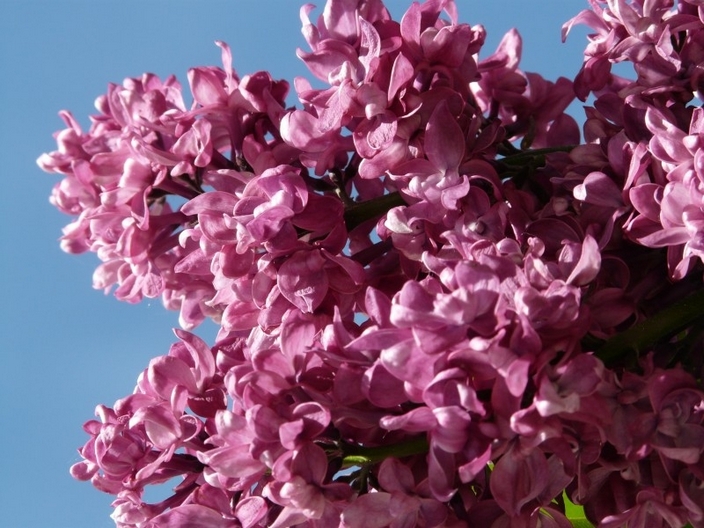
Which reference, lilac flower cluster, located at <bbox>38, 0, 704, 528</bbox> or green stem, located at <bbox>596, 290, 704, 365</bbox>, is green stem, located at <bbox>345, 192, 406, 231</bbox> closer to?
lilac flower cluster, located at <bbox>38, 0, 704, 528</bbox>

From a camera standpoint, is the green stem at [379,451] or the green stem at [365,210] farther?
the green stem at [365,210]

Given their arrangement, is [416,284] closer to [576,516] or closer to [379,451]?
[379,451]

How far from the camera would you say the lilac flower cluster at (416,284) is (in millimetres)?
552

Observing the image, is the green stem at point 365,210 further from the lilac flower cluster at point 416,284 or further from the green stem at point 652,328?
the green stem at point 652,328

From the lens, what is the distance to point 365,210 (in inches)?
29.7

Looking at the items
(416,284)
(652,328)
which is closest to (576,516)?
(652,328)

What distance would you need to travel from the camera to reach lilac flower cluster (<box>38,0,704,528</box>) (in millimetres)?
552

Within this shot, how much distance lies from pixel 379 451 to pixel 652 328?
6.9 inches

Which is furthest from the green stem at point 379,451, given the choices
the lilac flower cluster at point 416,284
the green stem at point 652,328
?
the green stem at point 652,328

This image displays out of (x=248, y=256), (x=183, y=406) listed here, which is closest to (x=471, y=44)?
(x=248, y=256)

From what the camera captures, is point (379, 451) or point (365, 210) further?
point (365, 210)

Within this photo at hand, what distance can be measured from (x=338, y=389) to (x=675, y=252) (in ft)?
0.70

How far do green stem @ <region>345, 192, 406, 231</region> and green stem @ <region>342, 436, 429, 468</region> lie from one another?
18cm

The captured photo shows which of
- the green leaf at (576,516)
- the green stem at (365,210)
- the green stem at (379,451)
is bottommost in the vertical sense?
the green leaf at (576,516)
